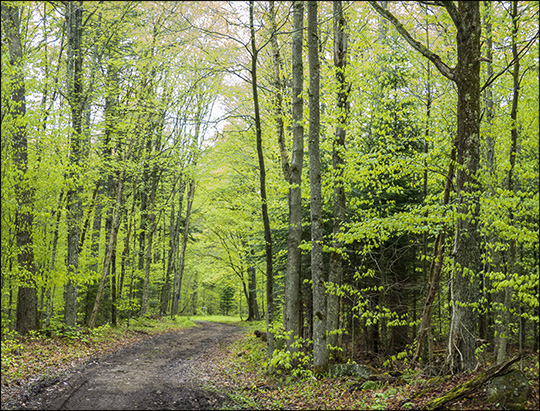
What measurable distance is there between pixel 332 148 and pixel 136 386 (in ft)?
22.7

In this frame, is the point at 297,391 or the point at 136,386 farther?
the point at 297,391

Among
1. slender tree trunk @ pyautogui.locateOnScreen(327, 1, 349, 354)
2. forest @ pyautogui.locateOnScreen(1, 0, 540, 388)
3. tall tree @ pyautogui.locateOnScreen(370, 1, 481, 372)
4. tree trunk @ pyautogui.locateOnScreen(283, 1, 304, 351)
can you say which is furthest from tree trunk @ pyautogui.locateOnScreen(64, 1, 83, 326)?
tall tree @ pyautogui.locateOnScreen(370, 1, 481, 372)

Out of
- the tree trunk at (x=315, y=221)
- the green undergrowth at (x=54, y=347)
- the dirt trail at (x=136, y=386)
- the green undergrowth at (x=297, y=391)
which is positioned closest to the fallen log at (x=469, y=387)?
the green undergrowth at (x=297, y=391)

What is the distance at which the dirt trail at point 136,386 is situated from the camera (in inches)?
219

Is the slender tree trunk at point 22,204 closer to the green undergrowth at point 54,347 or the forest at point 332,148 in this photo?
the forest at point 332,148

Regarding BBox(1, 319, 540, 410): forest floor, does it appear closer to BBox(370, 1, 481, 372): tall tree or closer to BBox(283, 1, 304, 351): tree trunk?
BBox(370, 1, 481, 372): tall tree

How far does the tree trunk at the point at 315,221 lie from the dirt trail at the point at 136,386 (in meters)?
2.39

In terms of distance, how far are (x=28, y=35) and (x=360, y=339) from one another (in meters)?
15.1

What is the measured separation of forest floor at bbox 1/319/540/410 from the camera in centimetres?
546

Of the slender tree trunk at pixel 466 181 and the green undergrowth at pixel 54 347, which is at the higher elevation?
the slender tree trunk at pixel 466 181

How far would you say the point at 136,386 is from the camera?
673cm

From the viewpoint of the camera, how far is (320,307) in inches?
313

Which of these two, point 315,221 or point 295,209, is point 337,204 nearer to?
point 295,209

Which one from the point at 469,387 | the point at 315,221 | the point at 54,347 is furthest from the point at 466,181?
the point at 54,347
